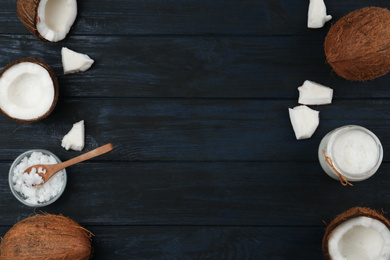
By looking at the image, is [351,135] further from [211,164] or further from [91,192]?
[91,192]

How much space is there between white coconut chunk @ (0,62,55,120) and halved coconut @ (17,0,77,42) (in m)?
0.07

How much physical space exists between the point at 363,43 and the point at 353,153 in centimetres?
20

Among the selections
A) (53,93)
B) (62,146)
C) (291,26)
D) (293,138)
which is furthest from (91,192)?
(291,26)

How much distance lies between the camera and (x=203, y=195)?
2.70ft

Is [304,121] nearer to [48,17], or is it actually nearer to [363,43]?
[363,43]

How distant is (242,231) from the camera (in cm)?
82

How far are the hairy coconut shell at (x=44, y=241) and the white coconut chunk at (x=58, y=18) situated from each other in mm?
353

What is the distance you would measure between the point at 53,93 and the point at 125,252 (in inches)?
13.7

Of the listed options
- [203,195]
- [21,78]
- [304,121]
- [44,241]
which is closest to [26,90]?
[21,78]

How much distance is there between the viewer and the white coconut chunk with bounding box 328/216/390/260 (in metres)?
0.71

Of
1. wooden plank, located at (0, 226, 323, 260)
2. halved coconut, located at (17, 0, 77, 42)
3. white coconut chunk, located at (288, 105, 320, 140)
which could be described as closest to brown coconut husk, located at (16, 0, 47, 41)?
halved coconut, located at (17, 0, 77, 42)

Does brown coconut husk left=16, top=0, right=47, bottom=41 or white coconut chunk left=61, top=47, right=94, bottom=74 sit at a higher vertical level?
brown coconut husk left=16, top=0, right=47, bottom=41

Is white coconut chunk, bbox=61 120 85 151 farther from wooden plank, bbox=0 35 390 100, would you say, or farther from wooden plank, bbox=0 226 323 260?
wooden plank, bbox=0 226 323 260

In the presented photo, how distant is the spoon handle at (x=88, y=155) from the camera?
0.78m
